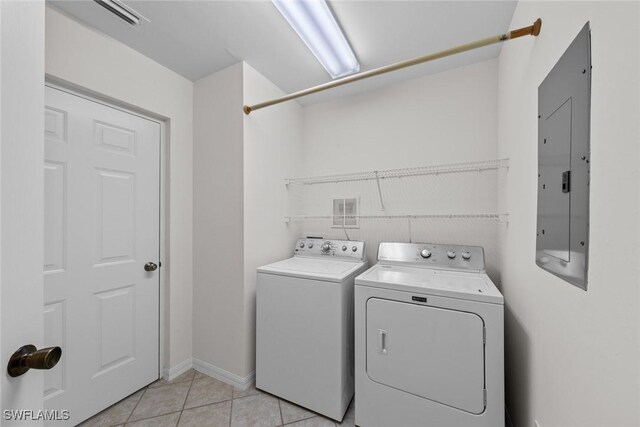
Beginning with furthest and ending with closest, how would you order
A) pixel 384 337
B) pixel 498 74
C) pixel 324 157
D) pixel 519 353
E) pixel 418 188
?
pixel 324 157 < pixel 418 188 < pixel 498 74 < pixel 384 337 < pixel 519 353

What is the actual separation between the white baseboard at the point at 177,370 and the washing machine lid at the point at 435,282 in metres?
1.75

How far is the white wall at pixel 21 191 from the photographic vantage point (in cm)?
54

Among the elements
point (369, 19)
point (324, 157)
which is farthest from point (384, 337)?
point (369, 19)

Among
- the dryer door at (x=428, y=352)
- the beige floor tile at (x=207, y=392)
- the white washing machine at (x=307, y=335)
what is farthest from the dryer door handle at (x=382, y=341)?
the beige floor tile at (x=207, y=392)

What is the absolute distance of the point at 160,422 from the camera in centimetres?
156

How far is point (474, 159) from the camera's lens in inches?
Result: 76.4

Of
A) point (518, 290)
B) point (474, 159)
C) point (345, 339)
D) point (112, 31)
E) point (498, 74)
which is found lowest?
point (345, 339)

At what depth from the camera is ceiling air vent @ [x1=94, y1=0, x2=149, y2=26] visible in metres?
1.32

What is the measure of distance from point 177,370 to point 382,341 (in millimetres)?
1776

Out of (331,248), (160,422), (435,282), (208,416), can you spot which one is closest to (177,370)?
(160,422)

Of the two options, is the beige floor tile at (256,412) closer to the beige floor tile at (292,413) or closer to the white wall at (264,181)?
the beige floor tile at (292,413)

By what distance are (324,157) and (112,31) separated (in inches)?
72.2

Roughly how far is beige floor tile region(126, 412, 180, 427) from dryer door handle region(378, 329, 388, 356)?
1.42 m

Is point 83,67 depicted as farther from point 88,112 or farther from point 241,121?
point 241,121
